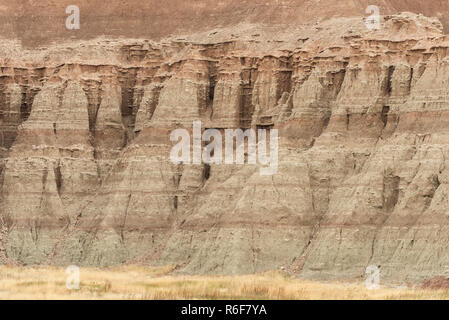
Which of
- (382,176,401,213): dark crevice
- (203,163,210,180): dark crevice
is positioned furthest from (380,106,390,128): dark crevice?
(203,163,210,180): dark crevice

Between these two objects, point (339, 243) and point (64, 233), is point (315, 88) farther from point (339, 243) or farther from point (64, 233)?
point (64, 233)

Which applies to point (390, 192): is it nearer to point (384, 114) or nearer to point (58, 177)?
point (384, 114)

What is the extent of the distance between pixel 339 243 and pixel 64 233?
23880mm

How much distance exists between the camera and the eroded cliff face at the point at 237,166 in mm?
88062

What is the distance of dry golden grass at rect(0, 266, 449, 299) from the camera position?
68.4 m

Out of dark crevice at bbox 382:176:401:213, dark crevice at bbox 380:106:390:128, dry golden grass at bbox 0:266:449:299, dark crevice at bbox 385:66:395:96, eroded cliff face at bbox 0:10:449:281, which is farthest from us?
dark crevice at bbox 385:66:395:96

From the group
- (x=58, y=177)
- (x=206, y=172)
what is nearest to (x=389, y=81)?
(x=206, y=172)

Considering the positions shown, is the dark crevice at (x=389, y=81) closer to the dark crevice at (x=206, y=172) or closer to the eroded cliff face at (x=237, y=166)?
the eroded cliff face at (x=237, y=166)

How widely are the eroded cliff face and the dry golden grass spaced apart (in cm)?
460

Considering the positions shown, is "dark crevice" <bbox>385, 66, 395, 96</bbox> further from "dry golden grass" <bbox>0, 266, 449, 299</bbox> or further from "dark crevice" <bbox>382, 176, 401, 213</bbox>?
"dry golden grass" <bbox>0, 266, 449, 299</bbox>

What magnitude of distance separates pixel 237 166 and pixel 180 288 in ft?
83.5

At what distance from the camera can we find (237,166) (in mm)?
97750

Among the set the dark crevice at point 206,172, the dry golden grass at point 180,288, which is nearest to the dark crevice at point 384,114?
the dry golden grass at point 180,288
